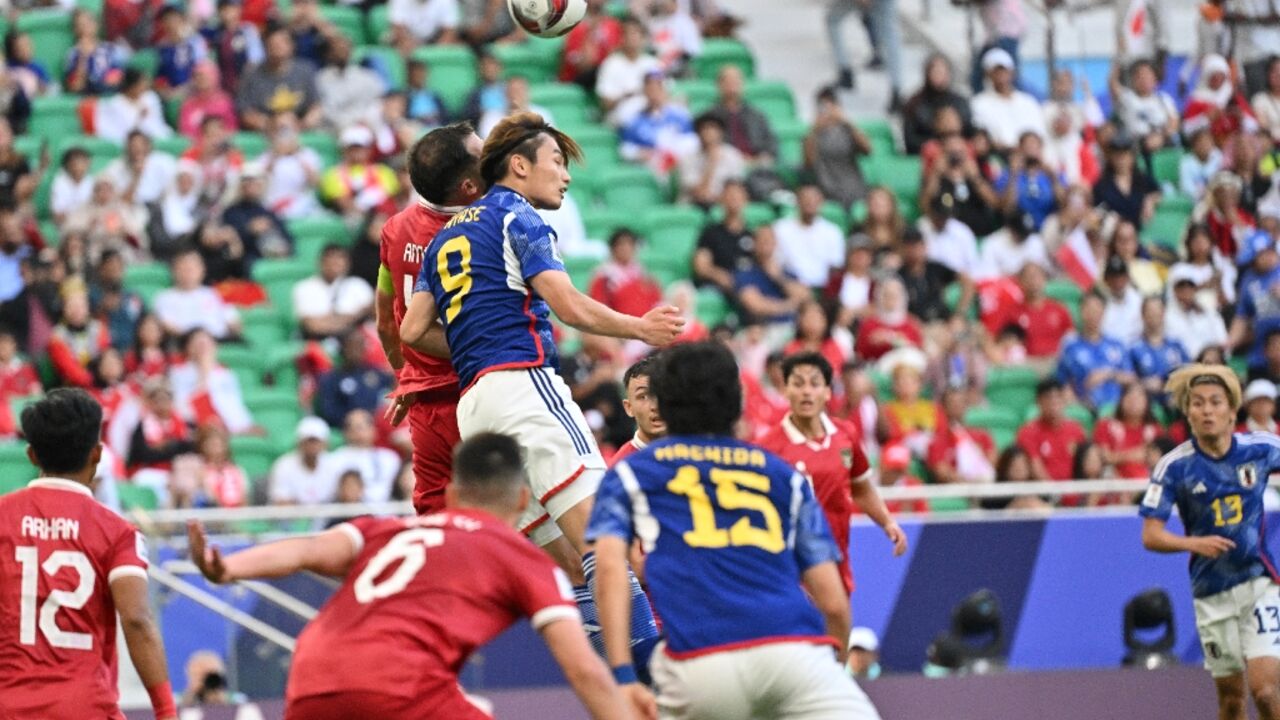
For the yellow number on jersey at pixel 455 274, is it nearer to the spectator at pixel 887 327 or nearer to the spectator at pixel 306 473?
the spectator at pixel 306 473

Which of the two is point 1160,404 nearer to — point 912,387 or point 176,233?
point 912,387

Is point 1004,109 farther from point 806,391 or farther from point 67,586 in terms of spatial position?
point 67,586

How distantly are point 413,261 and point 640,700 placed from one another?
3.04 metres

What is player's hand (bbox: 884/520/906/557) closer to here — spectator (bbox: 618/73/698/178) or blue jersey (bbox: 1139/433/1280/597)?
blue jersey (bbox: 1139/433/1280/597)

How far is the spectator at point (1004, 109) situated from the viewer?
20047 mm

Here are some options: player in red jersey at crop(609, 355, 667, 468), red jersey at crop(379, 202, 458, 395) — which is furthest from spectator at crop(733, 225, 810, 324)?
red jersey at crop(379, 202, 458, 395)

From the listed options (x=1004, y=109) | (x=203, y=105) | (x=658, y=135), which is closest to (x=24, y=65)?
(x=203, y=105)

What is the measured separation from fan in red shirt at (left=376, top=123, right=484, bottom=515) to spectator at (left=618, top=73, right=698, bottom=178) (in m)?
10.5

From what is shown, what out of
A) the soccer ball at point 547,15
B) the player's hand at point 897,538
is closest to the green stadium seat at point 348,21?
the soccer ball at point 547,15

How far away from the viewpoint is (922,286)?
1781 cm

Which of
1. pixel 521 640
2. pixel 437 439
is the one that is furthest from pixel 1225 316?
pixel 437 439

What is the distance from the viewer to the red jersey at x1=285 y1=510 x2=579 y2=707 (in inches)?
232

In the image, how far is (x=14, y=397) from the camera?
15.8 m

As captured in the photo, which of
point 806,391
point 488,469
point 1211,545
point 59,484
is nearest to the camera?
point 488,469
